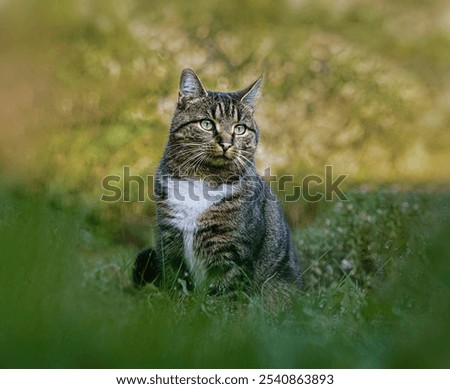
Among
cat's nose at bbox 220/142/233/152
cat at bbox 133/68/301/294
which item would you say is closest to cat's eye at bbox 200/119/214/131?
cat at bbox 133/68/301/294

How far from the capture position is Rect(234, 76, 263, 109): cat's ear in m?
3.65

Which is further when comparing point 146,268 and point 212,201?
point 212,201

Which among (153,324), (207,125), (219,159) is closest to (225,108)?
Result: (207,125)

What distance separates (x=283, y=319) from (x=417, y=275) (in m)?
0.91

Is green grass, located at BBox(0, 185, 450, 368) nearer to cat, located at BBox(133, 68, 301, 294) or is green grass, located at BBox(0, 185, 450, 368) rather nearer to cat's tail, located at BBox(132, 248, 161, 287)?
cat's tail, located at BBox(132, 248, 161, 287)

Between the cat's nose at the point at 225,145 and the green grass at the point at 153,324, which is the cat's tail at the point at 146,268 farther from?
the green grass at the point at 153,324

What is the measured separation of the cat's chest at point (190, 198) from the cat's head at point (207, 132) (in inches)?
2.7

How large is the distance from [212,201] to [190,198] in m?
0.12

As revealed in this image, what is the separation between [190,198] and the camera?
3543mm

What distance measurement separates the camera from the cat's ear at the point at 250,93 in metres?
3.65

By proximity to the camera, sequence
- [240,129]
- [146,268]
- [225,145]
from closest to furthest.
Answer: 1. [146,268]
2. [225,145]
3. [240,129]

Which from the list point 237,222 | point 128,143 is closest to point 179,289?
point 237,222

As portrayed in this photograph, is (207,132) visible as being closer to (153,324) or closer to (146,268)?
(146,268)

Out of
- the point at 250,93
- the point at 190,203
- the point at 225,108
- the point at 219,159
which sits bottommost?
the point at 190,203
